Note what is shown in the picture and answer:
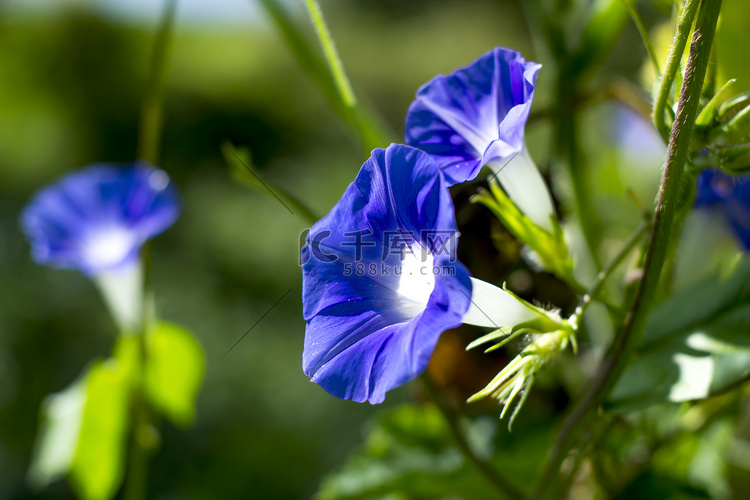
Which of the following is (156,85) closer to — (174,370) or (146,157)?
(146,157)

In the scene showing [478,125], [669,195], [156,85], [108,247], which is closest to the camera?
[669,195]

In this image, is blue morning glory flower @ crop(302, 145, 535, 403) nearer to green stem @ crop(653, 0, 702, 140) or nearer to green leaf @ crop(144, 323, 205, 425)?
green stem @ crop(653, 0, 702, 140)

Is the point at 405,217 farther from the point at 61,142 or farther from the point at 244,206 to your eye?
the point at 61,142

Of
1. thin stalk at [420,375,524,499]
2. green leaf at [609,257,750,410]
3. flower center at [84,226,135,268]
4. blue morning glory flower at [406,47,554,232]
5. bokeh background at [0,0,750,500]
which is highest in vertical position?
blue morning glory flower at [406,47,554,232]

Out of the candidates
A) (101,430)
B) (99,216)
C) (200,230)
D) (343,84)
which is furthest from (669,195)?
(200,230)

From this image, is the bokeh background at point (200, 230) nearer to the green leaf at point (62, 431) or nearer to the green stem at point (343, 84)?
the green leaf at point (62, 431)

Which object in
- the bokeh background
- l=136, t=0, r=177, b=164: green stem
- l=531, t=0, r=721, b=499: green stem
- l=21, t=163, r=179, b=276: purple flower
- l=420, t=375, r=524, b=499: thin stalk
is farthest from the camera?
the bokeh background

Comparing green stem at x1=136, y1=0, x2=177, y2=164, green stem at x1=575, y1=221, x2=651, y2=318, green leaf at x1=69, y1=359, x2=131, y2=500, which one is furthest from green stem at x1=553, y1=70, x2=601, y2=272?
green leaf at x1=69, y1=359, x2=131, y2=500
